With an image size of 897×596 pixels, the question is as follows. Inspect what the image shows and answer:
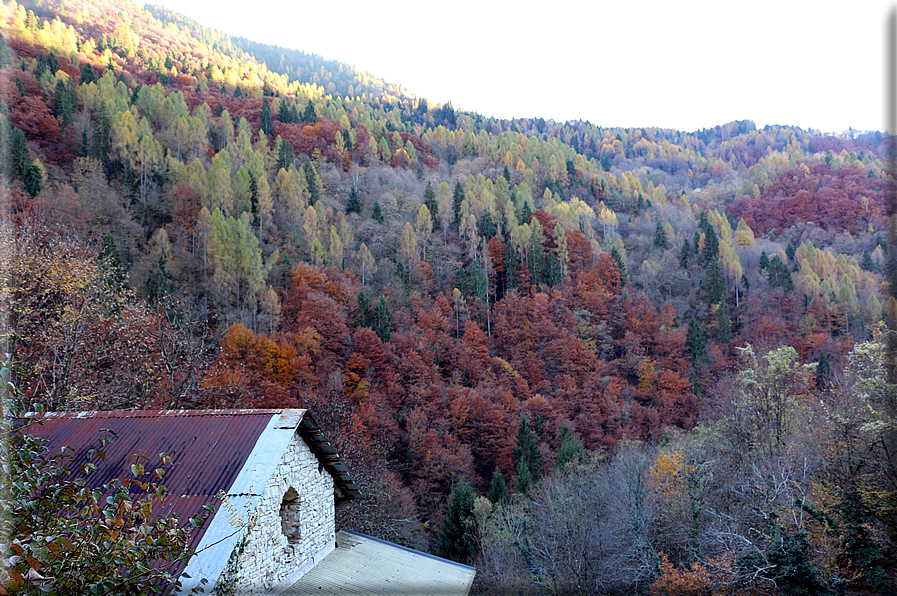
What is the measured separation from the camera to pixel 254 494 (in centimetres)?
738

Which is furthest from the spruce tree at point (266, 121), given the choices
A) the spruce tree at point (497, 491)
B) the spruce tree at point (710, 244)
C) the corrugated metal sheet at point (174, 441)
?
the corrugated metal sheet at point (174, 441)

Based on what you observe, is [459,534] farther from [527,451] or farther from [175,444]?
[175,444]

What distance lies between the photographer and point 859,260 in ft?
252

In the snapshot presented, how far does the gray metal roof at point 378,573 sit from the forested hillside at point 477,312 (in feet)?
23.5

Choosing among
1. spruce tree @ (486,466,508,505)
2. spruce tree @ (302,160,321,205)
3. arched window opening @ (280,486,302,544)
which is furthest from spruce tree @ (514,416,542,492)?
spruce tree @ (302,160,321,205)

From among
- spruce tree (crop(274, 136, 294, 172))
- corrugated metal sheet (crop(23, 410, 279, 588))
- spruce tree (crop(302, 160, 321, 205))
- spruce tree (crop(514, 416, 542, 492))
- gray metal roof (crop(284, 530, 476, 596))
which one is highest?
spruce tree (crop(274, 136, 294, 172))

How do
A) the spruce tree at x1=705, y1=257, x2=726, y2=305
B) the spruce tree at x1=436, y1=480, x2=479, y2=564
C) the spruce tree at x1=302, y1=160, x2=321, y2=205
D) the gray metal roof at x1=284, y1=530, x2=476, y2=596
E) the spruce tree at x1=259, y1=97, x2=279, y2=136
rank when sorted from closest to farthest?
the gray metal roof at x1=284, y1=530, x2=476, y2=596
the spruce tree at x1=436, y1=480, x2=479, y2=564
the spruce tree at x1=705, y1=257, x2=726, y2=305
the spruce tree at x1=302, y1=160, x2=321, y2=205
the spruce tree at x1=259, y1=97, x2=279, y2=136

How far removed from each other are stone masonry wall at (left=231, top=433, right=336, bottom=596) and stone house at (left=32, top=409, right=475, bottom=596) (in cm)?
2

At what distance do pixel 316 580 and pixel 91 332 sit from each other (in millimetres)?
14318

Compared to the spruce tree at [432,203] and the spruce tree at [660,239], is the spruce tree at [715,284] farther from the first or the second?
the spruce tree at [432,203]

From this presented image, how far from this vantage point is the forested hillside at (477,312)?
1586 cm

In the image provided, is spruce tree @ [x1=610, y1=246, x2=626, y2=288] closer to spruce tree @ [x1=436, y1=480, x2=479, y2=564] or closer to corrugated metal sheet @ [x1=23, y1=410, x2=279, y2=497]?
spruce tree @ [x1=436, y1=480, x2=479, y2=564]

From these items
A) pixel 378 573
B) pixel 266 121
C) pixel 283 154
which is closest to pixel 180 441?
pixel 378 573

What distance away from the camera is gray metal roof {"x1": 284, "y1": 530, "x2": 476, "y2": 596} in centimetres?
892
